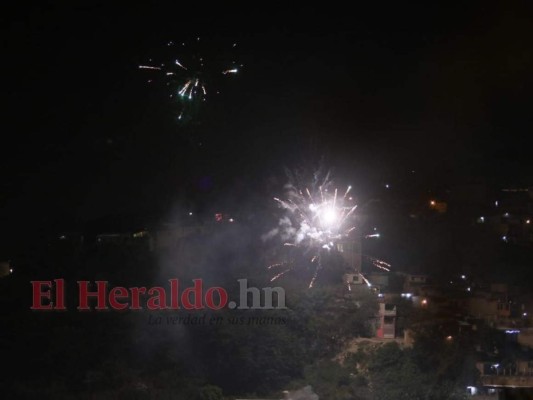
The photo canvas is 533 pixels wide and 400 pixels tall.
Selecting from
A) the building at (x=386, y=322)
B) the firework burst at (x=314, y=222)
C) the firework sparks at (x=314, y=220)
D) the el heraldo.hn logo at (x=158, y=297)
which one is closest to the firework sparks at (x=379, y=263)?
the firework burst at (x=314, y=222)

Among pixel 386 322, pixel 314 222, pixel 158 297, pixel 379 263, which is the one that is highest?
pixel 314 222

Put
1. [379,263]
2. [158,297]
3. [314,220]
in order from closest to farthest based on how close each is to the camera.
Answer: [158,297] → [314,220] → [379,263]

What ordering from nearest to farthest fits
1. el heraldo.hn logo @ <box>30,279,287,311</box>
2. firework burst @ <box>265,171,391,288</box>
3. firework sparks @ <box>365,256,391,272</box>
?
el heraldo.hn logo @ <box>30,279,287,311</box> → firework burst @ <box>265,171,391,288</box> → firework sparks @ <box>365,256,391,272</box>

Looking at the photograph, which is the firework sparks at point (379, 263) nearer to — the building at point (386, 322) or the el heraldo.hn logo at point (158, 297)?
the building at point (386, 322)

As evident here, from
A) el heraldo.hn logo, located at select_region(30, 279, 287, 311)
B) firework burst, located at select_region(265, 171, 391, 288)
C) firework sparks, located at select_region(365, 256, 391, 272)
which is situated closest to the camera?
el heraldo.hn logo, located at select_region(30, 279, 287, 311)

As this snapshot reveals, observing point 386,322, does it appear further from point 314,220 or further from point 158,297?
point 158,297

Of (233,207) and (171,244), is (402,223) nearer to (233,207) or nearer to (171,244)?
(233,207)

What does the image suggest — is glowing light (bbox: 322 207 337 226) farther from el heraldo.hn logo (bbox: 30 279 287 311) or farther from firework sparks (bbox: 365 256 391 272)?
el heraldo.hn logo (bbox: 30 279 287 311)

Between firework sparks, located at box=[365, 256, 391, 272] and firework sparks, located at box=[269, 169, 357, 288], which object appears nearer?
firework sparks, located at box=[269, 169, 357, 288]

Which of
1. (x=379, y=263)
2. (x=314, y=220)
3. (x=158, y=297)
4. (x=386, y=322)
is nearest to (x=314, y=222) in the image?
(x=314, y=220)

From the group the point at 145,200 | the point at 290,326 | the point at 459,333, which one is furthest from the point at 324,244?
the point at 145,200

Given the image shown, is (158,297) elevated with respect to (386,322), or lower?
elevated

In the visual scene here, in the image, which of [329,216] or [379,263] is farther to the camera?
[379,263]

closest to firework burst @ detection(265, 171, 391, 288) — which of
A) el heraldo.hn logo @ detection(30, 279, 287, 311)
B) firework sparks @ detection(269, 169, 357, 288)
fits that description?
firework sparks @ detection(269, 169, 357, 288)
